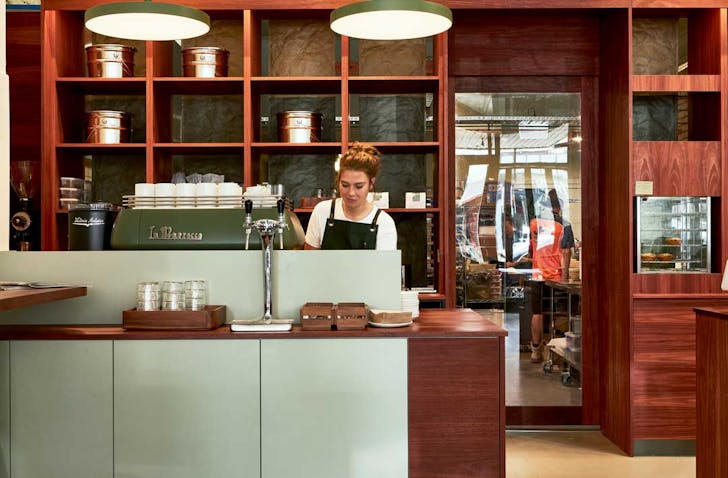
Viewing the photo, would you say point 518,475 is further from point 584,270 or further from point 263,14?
point 263,14

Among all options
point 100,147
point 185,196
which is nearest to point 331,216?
point 185,196

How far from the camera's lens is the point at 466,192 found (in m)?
4.89

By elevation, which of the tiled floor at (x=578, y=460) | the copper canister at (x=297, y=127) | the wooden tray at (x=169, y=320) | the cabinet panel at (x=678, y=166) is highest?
the copper canister at (x=297, y=127)

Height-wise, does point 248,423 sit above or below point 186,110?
below

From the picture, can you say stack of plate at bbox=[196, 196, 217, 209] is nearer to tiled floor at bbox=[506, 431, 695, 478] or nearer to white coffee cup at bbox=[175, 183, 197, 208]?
white coffee cup at bbox=[175, 183, 197, 208]

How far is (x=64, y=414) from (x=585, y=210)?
3.50m

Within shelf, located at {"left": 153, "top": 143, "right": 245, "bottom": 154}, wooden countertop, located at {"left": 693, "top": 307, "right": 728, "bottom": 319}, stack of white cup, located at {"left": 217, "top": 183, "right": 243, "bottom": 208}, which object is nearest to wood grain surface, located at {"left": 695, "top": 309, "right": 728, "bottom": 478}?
wooden countertop, located at {"left": 693, "top": 307, "right": 728, "bottom": 319}

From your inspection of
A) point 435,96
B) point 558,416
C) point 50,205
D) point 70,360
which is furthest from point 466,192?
point 70,360

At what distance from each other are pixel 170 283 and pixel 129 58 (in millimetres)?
2210

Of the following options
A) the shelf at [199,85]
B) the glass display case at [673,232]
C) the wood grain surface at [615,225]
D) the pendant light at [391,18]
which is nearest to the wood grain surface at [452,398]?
the pendant light at [391,18]

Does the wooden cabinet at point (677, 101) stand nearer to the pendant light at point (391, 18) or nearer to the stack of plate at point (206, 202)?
the pendant light at point (391, 18)

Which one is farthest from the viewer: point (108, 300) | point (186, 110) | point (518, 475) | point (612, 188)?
point (186, 110)

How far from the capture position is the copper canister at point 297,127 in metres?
4.31

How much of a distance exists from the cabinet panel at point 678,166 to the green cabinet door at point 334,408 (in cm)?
238
